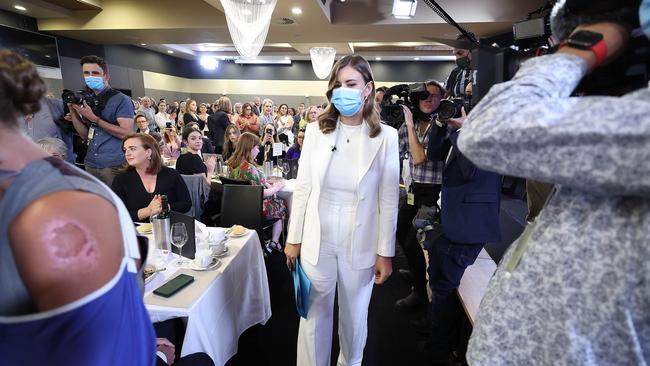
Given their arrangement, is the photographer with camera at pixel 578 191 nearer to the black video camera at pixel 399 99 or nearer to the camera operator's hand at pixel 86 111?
the black video camera at pixel 399 99

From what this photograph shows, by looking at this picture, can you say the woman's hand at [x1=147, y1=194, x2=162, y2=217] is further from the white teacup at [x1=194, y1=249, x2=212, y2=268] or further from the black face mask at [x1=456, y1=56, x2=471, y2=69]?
the black face mask at [x1=456, y1=56, x2=471, y2=69]

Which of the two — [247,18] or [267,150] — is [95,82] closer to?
[247,18]

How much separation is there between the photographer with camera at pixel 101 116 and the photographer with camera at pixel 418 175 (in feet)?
7.49

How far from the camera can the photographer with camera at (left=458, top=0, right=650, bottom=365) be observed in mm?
432

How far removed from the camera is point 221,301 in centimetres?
164

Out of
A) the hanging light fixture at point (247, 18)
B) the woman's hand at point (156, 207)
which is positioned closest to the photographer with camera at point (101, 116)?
the woman's hand at point (156, 207)

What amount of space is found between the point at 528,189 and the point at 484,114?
0.52 meters

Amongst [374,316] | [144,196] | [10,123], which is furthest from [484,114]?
[144,196]

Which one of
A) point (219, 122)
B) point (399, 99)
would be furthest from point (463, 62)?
point (219, 122)

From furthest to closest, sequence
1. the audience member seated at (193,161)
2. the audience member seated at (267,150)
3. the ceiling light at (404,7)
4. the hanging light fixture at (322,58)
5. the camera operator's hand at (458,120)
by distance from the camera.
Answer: the hanging light fixture at (322,58) → the audience member seated at (267,150) → the ceiling light at (404,7) → the audience member seated at (193,161) → the camera operator's hand at (458,120)

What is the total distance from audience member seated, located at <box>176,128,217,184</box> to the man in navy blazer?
247 centimetres

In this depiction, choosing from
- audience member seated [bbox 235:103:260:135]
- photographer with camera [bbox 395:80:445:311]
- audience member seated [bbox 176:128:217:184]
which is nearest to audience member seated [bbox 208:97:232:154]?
audience member seated [bbox 235:103:260:135]

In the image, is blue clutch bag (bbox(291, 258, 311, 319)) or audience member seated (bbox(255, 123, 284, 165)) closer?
blue clutch bag (bbox(291, 258, 311, 319))

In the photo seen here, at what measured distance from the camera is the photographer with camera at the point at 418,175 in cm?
208
